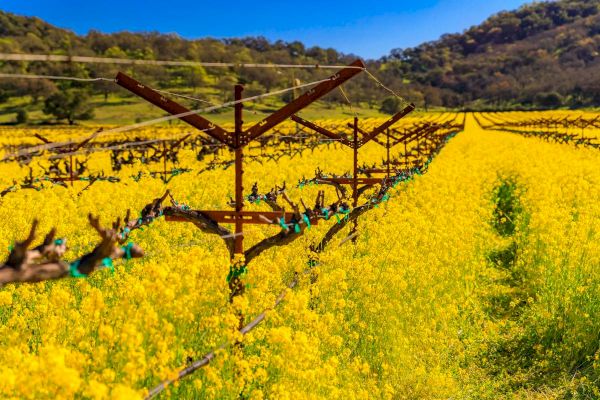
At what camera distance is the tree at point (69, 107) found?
69238 millimetres

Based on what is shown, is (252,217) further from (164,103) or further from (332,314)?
(164,103)

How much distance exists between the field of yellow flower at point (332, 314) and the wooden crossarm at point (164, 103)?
1116 mm

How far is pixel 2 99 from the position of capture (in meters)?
85.1

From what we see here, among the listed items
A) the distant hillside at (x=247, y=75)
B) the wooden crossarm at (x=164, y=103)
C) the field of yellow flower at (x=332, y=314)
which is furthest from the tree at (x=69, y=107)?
the wooden crossarm at (x=164, y=103)

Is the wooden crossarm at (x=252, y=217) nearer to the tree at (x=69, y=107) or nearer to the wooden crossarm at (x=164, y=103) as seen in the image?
the wooden crossarm at (x=164, y=103)

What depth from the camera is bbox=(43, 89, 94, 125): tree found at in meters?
69.2

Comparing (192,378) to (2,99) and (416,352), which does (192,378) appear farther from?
(2,99)

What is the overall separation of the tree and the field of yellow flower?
6261 cm

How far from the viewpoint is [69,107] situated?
69312 mm

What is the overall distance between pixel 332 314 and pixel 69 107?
7106 centimetres

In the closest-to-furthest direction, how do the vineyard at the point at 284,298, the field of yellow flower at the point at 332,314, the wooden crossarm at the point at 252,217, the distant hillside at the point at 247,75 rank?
the vineyard at the point at 284,298 < the field of yellow flower at the point at 332,314 < the wooden crossarm at the point at 252,217 < the distant hillside at the point at 247,75

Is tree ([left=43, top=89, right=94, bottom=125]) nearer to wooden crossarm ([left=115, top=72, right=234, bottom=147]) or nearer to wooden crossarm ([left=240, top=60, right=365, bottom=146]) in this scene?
wooden crossarm ([left=115, top=72, right=234, bottom=147])

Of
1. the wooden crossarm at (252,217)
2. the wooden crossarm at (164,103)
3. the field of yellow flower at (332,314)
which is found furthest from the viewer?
the wooden crossarm at (252,217)

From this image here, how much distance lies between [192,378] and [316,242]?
395cm
